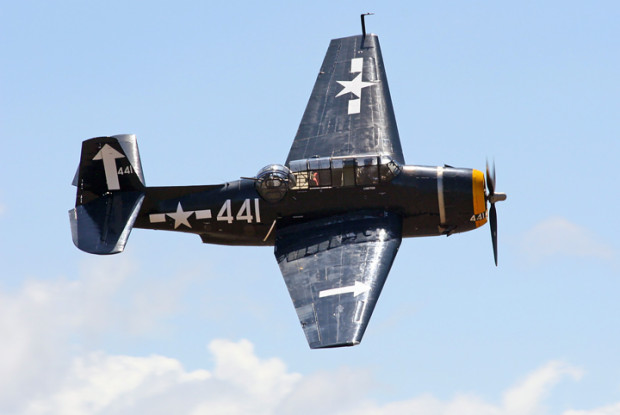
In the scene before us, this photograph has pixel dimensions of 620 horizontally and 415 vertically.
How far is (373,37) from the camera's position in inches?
1619

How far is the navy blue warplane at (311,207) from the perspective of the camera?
34.0 m

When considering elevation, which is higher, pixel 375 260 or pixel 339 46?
pixel 339 46

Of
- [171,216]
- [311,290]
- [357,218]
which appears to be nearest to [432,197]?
[357,218]

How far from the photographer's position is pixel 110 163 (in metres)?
36.0

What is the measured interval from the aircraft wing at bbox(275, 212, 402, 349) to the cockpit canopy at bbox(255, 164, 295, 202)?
85 centimetres

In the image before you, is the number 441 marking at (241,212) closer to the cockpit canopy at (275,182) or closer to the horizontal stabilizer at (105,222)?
the cockpit canopy at (275,182)

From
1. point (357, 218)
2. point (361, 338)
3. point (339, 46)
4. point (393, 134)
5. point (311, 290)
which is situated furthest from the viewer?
point (339, 46)

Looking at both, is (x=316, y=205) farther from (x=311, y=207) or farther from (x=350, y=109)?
(x=350, y=109)

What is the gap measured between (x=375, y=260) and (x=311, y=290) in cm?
182

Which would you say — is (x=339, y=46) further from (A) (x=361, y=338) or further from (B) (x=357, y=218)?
(A) (x=361, y=338)

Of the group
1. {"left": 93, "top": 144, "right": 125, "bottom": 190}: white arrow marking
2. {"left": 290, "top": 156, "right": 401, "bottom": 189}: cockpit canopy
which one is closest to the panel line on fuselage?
{"left": 290, "top": 156, "right": 401, "bottom": 189}: cockpit canopy

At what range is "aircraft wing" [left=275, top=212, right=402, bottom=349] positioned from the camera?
102 feet

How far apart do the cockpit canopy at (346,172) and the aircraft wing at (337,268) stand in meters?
0.82

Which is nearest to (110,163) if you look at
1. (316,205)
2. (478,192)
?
(316,205)
